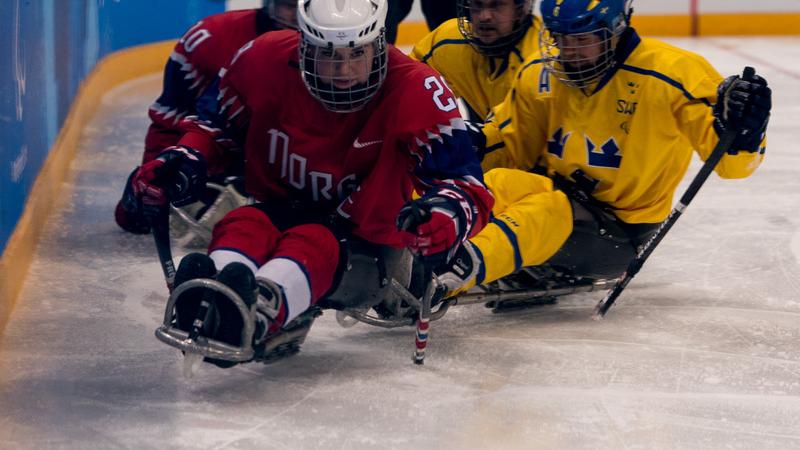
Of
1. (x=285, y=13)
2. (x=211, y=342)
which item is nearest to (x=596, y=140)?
(x=285, y=13)

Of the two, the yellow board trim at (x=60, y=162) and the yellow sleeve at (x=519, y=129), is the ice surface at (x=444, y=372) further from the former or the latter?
the yellow sleeve at (x=519, y=129)

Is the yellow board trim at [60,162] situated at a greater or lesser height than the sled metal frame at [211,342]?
lesser

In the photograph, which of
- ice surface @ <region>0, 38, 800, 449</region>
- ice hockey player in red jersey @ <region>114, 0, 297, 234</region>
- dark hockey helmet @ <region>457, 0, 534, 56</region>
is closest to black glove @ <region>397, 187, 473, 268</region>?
ice surface @ <region>0, 38, 800, 449</region>

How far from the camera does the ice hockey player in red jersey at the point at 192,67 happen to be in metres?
3.37

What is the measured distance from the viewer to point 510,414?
2154 mm

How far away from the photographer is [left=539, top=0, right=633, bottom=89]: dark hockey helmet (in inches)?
103

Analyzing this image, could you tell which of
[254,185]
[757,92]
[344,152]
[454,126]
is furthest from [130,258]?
[757,92]

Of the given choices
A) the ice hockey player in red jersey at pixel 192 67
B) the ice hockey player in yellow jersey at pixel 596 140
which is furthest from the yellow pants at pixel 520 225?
the ice hockey player in red jersey at pixel 192 67

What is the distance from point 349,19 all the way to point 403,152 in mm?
271

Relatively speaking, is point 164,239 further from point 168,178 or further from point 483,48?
point 483,48

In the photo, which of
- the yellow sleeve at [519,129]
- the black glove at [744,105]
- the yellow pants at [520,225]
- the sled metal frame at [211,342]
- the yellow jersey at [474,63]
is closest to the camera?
the sled metal frame at [211,342]

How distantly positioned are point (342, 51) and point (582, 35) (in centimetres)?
68

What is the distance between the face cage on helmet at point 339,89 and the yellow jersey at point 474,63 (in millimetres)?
1050

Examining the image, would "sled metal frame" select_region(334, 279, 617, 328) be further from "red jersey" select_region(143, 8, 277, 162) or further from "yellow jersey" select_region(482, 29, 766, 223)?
"red jersey" select_region(143, 8, 277, 162)
